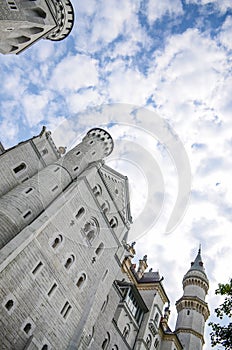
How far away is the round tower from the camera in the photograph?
23359 millimetres

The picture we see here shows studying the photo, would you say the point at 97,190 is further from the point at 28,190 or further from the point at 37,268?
the point at 37,268

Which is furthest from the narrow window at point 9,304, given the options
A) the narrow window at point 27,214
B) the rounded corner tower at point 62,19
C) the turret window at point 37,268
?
the rounded corner tower at point 62,19

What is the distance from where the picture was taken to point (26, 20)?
93.8 feet

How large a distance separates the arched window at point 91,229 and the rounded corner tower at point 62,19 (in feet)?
68.3

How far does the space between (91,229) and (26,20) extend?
19046mm

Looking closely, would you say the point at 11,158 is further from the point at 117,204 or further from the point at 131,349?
the point at 131,349

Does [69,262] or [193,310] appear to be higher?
[193,310]

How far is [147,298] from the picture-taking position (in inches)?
1414

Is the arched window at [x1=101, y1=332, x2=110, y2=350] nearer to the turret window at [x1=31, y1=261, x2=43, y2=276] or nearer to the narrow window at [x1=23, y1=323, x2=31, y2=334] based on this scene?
the narrow window at [x1=23, y1=323, x2=31, y2=334]

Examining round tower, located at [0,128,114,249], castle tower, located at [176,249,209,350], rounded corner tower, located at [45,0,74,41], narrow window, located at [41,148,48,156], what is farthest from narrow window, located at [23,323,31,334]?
rounded corner tower, located at [45,0,74,41]

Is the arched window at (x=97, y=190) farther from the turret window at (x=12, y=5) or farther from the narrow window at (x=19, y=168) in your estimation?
the turret window at (x=12, y=5)

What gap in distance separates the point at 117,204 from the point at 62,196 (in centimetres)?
884

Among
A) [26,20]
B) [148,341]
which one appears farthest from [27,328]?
[26,20]

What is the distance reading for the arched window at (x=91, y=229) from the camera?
1157 inches
